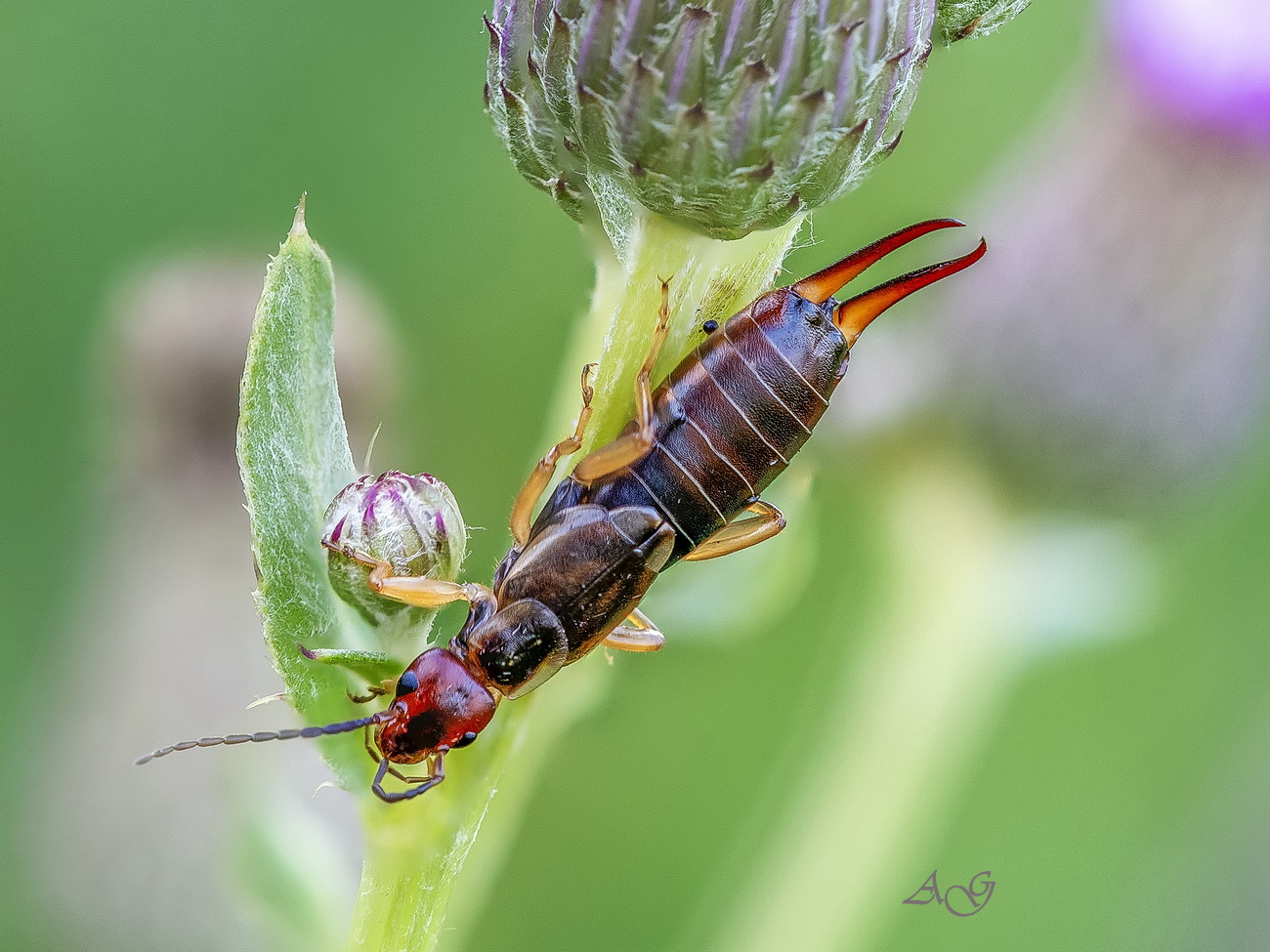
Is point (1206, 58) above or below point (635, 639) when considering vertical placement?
above

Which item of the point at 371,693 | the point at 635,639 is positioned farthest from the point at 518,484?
the point at 371,693

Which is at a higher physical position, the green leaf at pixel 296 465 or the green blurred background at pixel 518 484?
the green leaf at pixel 296 465

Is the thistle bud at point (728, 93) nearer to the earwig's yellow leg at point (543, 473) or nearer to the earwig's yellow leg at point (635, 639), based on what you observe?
the earwig's yellow leg at point (543, 473)

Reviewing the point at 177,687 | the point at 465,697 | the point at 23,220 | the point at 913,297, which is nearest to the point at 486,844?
the point at 465,697

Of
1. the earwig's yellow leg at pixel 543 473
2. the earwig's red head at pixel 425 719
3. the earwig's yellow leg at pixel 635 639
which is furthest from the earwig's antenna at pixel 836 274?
the earwig's red head at pixel 425 719

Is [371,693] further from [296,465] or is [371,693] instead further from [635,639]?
[635,639]

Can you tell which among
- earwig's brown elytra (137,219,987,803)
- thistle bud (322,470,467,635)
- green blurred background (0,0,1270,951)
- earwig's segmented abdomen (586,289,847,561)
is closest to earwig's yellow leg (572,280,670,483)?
earwig's brown elytra (137,219,987,803)
